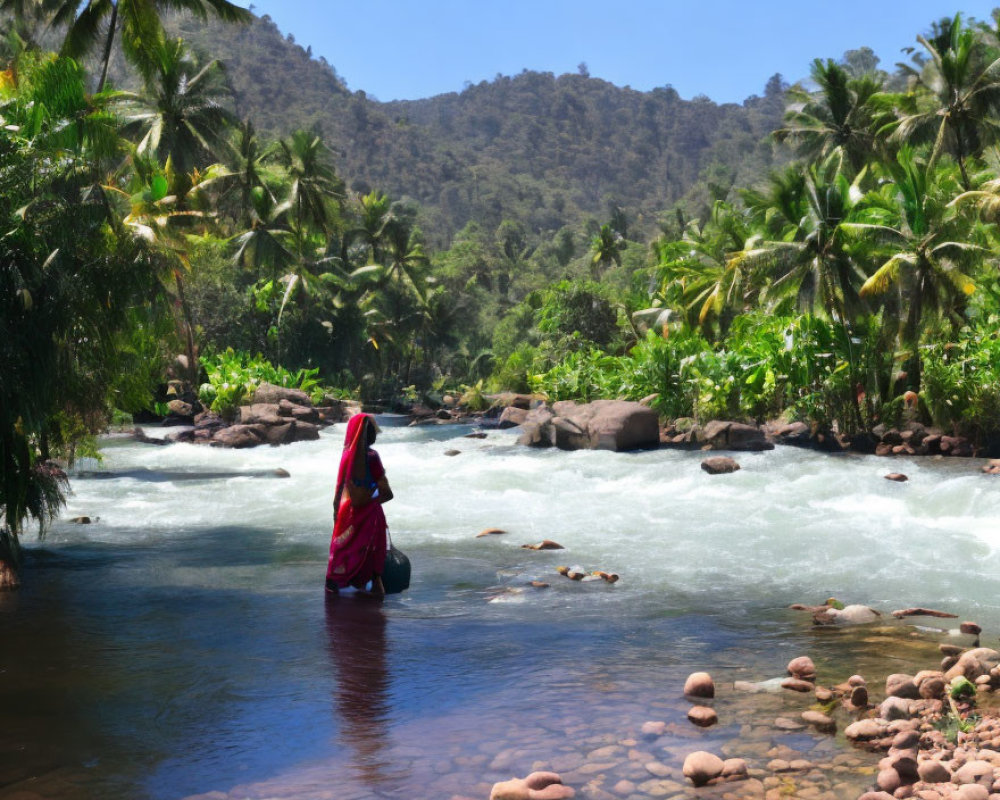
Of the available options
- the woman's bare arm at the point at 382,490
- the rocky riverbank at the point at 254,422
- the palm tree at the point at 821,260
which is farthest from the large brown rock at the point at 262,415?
the woman's bare arm at the point at 382,490

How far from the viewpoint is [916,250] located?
20094 mm

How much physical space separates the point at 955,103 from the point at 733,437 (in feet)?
52.1

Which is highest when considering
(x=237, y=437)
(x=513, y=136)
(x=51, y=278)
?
(x=513, y=136)

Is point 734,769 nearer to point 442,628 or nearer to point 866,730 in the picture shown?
point 866,730

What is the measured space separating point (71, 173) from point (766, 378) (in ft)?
53.3

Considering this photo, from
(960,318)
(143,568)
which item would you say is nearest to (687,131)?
(960,318)

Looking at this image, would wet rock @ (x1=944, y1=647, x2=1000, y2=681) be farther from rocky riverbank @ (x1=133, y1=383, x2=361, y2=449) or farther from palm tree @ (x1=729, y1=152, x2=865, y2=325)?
rocky riverbank @ (x1=133, y1=383, x2=361, y2=449)

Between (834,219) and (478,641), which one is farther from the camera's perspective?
(834,219)

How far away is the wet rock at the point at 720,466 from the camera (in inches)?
669

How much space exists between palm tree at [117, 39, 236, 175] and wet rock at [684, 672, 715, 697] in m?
33.2

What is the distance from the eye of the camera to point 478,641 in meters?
7.23

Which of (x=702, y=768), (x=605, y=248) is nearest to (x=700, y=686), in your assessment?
(x=702, y=768)

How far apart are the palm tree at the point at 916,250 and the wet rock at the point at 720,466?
5414mm

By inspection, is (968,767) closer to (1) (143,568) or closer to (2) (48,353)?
(2) (48,353)
